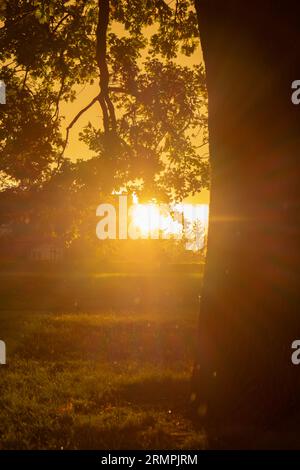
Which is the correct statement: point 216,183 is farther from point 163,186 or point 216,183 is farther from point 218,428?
point 163,186

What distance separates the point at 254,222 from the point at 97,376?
4.45 m

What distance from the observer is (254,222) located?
302 inches

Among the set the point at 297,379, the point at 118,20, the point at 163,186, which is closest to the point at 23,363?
the point at 297,379

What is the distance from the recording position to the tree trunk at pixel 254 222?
737 centimetres

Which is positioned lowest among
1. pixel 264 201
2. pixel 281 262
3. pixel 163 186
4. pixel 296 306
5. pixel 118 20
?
pixel 296 306

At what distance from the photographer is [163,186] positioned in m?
18.7

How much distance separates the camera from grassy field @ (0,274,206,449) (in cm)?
719

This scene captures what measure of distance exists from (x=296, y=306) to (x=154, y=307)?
16.7 metres
